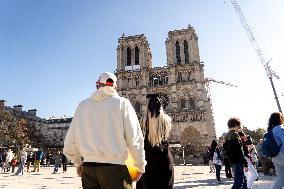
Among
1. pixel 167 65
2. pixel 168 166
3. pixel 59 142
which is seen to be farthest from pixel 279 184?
pixel 59 142

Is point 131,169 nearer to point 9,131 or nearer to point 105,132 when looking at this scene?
point 105,132

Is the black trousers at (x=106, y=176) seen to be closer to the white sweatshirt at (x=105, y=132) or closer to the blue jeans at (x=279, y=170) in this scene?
the white sweatshirt at (x=105, y=132)

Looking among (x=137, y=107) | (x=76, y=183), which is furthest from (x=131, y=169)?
(x=137, y=107)

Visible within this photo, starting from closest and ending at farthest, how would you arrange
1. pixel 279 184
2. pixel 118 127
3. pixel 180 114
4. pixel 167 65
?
pixel 118 127 < pixel 279 184 < pixel 180 114 < pixel 167 65

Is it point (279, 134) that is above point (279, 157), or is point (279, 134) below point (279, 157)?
above

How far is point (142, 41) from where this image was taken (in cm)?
5969

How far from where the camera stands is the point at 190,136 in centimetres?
5234

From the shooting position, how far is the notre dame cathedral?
5234cm

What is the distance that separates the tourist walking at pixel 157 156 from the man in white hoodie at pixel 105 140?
4.11 feet

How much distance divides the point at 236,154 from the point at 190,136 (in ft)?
154

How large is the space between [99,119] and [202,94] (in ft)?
171

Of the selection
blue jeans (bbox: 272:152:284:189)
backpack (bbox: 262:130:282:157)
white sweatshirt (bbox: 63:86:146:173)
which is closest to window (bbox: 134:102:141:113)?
backpack (bbox: 262:130:282:157)

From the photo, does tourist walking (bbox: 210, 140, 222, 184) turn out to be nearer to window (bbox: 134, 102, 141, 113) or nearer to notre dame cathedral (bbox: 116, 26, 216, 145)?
notre dame cathedral (bbox: 116, 26, 216, 145)

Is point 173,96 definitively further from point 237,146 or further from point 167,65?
point 237,146
